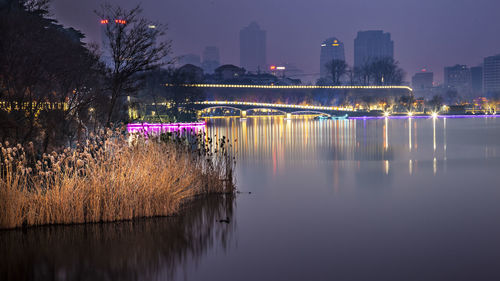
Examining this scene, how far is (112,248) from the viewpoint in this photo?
1111cm

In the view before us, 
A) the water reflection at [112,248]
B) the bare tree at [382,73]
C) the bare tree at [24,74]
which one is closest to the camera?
the water reflection at [112,248]

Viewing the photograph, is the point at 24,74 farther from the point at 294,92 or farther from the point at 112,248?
the point at 294,92

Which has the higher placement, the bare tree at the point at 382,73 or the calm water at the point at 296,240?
the bare tree at the point at 382,73

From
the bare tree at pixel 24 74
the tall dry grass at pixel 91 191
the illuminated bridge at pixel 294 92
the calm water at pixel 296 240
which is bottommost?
the calm water at pixel 296 240

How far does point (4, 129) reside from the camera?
53.3 ft

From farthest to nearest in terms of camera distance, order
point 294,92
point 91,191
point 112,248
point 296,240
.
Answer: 1. point 294,92
2. point 91,191
3. point 296,240
4. point 112,248

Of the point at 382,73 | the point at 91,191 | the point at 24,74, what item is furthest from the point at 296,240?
the point at 382,73

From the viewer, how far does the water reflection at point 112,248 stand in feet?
32.0

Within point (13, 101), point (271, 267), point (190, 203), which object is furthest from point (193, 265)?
point (13, 101)

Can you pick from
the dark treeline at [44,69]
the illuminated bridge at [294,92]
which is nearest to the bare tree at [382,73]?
the illuminated bridge at [294,92]

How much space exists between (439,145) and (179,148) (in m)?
28.4

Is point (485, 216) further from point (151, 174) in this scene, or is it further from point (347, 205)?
point (151, 174)

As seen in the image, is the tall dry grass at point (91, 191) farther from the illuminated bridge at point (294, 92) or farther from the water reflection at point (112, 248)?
the illuminated bridge at point (294, 92)

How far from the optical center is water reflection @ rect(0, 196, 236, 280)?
9.77 meters
